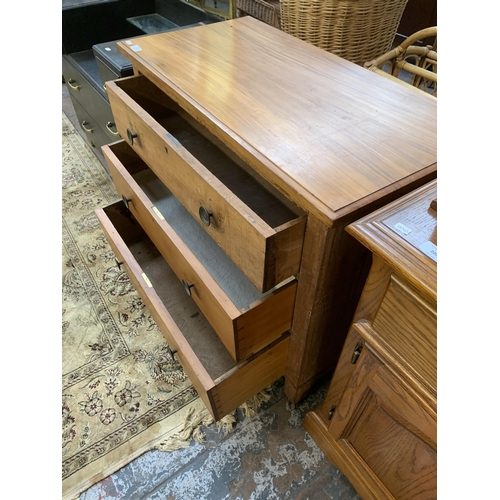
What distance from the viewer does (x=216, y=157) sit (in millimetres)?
868

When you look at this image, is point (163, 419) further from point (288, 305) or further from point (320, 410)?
point (288, 305)

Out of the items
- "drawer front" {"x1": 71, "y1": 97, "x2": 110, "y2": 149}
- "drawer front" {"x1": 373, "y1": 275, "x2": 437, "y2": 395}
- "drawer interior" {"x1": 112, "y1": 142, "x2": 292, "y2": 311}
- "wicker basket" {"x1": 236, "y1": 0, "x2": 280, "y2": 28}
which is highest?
"wicker basket" {"x1": 236, "y1": 0, "x2": 280, "y2": 28}

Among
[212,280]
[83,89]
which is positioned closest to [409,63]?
[212,280]

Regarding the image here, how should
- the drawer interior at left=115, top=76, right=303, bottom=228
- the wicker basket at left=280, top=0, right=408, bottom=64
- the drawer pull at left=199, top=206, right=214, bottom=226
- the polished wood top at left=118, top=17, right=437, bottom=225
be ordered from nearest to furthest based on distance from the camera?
the polished wood top at left=118, top=17, right=437, bottom=225 < the drawer pull at left=199, top=206, right=214, bottom=226 < the drawer interior at left=115, top=76, right=303, bottom=228 < the wicker basket at left=280, top=0, right=408, bottom=64

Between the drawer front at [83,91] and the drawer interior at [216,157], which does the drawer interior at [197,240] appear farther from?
the drawer front at [83,91]

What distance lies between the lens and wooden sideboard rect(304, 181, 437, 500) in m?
0.41

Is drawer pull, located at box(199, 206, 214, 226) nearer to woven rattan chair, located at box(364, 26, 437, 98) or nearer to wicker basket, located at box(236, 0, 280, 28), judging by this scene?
woven rattan chair, located at box(364, 26, 437, 98)

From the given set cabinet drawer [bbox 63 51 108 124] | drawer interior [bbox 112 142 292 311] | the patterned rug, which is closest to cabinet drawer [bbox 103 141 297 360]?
drawer interior [bbox 112 142 292 311]

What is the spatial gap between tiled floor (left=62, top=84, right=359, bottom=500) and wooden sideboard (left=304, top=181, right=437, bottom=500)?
3.8 inches

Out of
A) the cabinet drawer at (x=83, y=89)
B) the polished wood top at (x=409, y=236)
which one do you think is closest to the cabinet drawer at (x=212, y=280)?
the polished wood top at (x=409, y=236)

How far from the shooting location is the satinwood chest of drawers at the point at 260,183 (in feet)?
1.73

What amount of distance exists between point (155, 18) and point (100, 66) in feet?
2.11

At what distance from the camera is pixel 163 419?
36.8 inches

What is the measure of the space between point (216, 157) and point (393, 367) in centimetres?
59
